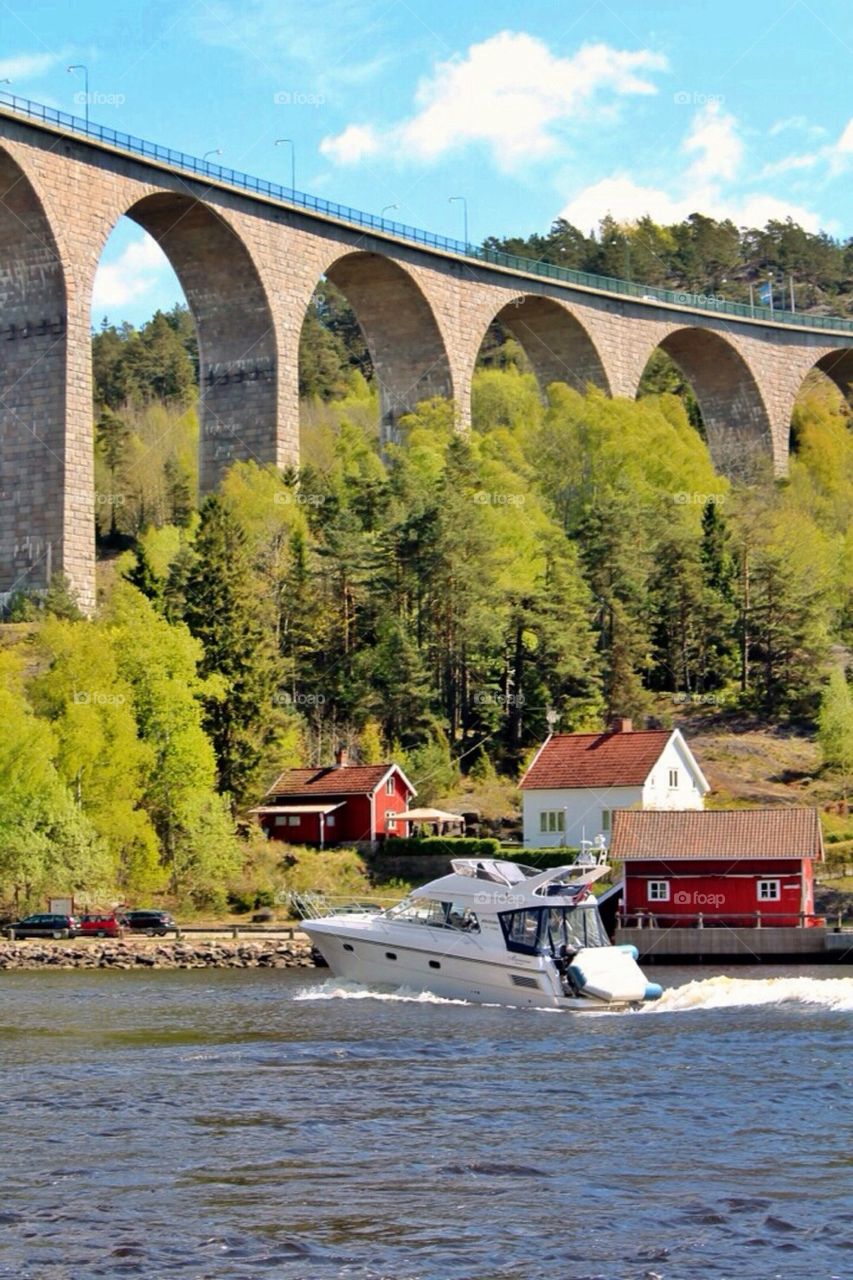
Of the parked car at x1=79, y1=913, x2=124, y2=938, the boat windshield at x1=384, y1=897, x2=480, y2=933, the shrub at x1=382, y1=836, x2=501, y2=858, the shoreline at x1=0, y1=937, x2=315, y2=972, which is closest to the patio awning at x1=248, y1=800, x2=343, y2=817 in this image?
the shrub at x1=382, y1=836, x2=501, y2=858

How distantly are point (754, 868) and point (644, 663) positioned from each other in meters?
23.5

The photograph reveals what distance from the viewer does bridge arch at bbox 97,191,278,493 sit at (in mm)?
79500

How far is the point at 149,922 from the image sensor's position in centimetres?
5453

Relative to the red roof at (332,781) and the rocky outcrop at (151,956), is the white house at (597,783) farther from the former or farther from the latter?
A: the rocky outcrop at (151,956)

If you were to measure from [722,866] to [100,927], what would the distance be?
16916 mm

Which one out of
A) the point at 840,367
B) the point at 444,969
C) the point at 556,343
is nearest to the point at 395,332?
the point at 556,343

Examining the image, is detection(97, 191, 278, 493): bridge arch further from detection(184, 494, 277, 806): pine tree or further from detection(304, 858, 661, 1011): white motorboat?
detection(304, 858, 661, 1011): white motorboat

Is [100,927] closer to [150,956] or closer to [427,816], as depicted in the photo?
[150,956]

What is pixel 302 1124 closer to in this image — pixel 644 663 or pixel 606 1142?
pixel 606 1142

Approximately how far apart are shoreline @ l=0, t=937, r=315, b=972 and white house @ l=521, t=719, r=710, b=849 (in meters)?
13.5

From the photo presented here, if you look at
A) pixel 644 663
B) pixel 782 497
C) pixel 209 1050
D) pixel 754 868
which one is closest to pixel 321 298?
pixel 782 497

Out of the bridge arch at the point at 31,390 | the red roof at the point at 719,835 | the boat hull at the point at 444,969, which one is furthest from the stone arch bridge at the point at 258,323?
the boat hull at the point at 444,969

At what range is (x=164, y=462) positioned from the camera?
368 ft

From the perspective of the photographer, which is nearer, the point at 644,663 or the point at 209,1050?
the point at 209,1050
